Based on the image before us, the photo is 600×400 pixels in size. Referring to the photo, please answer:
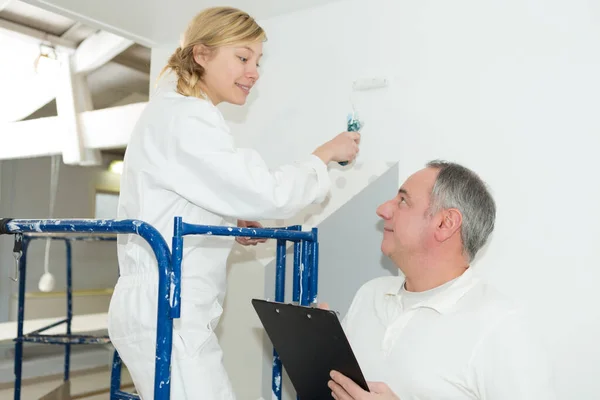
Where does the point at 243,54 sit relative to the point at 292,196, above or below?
above

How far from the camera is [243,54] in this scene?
5.32ft

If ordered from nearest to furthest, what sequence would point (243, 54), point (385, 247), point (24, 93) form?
1. point (385, 247)
2. point (243, 54)
3. point (24, 93)

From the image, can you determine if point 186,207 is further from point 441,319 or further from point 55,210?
point 55,210

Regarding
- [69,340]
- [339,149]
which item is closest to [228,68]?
[339,149]

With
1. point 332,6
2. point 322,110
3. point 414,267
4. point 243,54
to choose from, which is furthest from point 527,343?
point 332,6

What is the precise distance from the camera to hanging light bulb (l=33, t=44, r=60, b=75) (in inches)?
178

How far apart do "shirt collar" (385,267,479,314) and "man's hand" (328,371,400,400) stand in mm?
231

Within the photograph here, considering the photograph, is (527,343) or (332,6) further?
(332,6)

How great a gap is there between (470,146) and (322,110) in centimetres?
60

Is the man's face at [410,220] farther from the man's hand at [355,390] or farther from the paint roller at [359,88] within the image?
the paint roller at [359,88]

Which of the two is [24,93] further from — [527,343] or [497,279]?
[527,343]

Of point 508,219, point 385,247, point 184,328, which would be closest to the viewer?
point 184,328

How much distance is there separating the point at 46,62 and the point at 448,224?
428 centimetres

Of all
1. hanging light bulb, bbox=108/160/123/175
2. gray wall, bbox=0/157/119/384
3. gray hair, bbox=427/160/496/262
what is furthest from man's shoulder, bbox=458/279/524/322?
hanging light bulb, bbox=108/160/123/175
